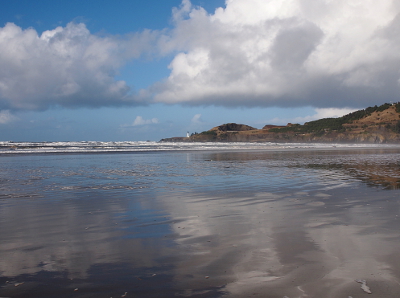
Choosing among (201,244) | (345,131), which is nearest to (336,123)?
(345,131)

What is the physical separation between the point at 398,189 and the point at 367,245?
6551 millimetres

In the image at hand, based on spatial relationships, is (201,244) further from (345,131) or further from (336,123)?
(336,123)

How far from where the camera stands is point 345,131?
91000mm

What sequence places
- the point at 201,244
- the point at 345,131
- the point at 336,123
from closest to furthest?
the point at 201,244, the point at 345,131, the point at 336,123

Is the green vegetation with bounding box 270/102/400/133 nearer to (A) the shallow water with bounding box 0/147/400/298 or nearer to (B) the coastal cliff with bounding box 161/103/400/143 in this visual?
(B) the coastal cliff with bounding box 161/103/400/143

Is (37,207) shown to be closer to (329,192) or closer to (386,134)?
(329,192)

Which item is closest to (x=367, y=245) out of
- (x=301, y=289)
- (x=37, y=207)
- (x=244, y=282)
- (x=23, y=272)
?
(x=301, y=289)

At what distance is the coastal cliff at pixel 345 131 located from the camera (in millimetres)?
79656

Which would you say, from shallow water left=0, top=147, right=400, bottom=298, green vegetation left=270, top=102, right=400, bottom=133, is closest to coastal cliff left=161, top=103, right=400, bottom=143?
green vegetation left=270, top=102, right=400, bottom=133

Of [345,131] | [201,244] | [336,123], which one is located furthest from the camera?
[336,123]

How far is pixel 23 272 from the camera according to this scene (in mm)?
3953

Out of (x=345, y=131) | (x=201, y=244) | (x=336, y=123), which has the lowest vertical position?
(x=201, y=244)

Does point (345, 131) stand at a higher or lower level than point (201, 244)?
higher

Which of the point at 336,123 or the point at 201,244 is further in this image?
the point at 336,123
